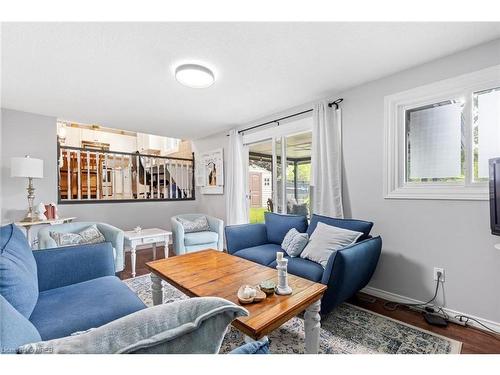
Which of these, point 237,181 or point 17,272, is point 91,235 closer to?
point 17,272

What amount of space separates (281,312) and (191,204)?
420cm

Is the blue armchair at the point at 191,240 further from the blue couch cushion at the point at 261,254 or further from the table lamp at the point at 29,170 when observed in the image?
the table lamp at the point at 29,170

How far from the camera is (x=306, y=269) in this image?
2006 millimetres

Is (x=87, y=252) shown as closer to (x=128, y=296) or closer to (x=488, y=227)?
(x=128, y=296)

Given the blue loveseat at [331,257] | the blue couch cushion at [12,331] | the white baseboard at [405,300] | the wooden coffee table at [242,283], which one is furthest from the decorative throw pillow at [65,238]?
the white baseboard at [405,300]

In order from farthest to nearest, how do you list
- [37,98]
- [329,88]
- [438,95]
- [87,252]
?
[37,98]
[329,88]
[438,95]
[87,252]

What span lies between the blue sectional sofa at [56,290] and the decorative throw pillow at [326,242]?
1.47m

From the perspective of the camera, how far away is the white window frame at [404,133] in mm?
1869

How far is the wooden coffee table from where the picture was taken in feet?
3.89

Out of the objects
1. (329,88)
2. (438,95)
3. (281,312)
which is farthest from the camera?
(329,88)

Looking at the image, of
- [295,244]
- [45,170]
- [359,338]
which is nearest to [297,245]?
[295,244]

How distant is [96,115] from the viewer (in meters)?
3.41

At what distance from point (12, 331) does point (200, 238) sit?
269 centimetres
